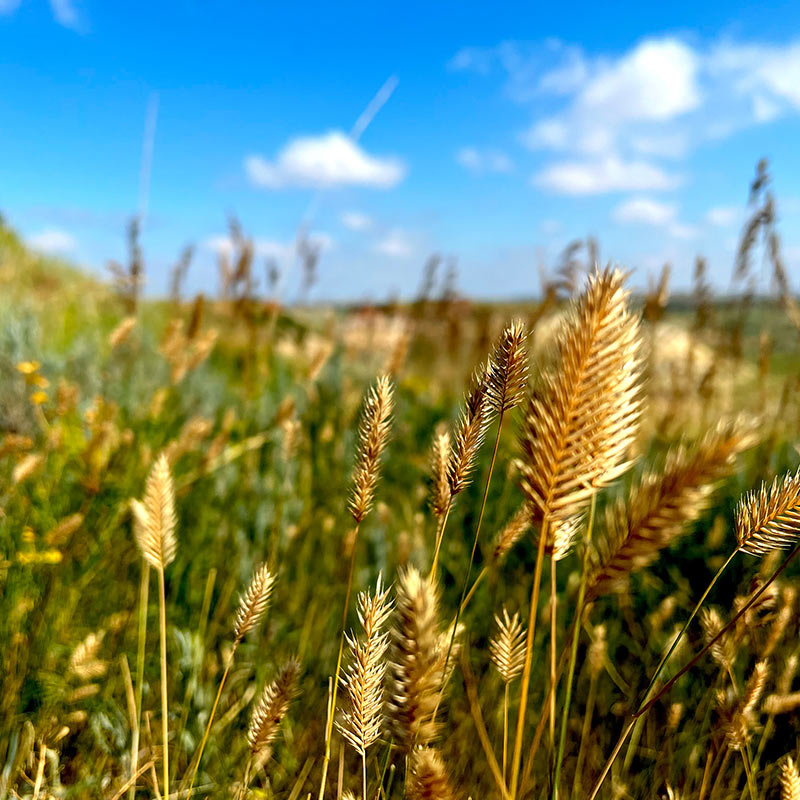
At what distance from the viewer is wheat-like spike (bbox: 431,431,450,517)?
0.92 metres

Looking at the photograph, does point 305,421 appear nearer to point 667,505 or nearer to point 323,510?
point 323,510

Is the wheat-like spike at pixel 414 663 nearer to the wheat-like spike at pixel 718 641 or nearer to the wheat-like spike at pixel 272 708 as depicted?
the wheat-like spike at pixel 272 708

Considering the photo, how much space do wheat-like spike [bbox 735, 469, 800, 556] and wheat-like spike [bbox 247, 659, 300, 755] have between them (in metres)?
0.64

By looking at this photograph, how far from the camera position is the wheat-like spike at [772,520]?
80 cm

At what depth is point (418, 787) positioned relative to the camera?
0.65m

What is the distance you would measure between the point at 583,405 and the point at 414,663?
0.29 metres

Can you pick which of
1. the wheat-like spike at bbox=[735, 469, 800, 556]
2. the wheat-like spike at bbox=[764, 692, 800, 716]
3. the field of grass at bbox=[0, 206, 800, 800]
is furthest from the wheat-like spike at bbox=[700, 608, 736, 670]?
the wheat-like spike at bbox=[735, 469, 800, 556]

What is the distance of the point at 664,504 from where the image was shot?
0.60 m

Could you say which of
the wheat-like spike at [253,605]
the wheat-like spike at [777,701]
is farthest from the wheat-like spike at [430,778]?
the wheat-like spike at [777,701]

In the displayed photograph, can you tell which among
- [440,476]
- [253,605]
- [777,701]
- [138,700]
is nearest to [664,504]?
[440,476]

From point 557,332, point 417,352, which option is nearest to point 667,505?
point 557,332

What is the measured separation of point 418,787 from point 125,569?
1593 millimetres

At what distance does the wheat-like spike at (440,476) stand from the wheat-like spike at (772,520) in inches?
14.9

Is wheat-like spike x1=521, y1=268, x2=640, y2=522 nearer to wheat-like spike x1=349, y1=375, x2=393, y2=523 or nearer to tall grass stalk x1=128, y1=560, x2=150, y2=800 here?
wheat-like spike x1=349, y1=375, x2=393, y2=523
